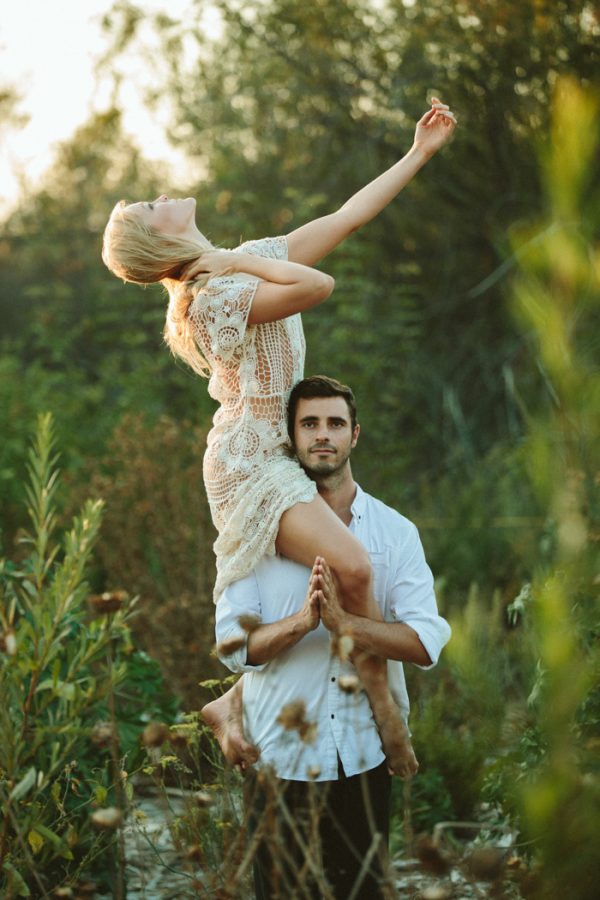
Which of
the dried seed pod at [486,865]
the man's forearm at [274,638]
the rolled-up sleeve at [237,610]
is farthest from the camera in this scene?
the rolled-up sleeve at [237,610]

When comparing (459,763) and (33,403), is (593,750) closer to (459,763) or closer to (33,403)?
(459,763)

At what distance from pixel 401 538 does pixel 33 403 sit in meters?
5.53

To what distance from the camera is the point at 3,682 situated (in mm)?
2455

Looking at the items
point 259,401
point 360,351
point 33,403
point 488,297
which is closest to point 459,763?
point 259,401

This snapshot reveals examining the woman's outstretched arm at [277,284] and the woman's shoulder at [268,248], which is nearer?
the woman's outstretched arm at [277,284]

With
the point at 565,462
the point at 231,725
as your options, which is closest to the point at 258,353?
the point at 231,725

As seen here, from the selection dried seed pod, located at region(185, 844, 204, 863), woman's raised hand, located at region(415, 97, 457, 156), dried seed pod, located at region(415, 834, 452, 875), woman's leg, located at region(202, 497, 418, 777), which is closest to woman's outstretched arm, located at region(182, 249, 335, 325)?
woman's leg, located at region(202, 497, 418, 777)

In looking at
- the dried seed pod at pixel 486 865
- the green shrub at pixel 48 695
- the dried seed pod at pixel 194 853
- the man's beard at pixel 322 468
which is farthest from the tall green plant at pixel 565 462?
the man's beard at pixel 322 468

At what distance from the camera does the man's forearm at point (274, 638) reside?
2.76 meters

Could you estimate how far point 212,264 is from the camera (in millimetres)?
3125

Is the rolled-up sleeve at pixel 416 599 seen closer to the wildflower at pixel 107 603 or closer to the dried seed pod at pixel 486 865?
the wildflower at pixel 107 603

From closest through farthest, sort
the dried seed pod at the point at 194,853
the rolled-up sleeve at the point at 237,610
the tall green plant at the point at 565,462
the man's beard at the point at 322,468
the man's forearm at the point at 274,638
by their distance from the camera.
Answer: the tall green plant at the point at 565,462, the dried seed pod at the point at 194,853, the man's forearm at the point at 274,638, the rolled-up sleeve at the point at 237,610, the man's beard at the point at 322,468

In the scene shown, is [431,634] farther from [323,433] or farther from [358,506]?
[323,433]

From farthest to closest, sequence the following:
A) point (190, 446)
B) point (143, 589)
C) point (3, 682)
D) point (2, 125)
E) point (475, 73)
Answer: point (2, 125), point (475, 73), point (190, 446), point (143, 589), point (3, 682)
